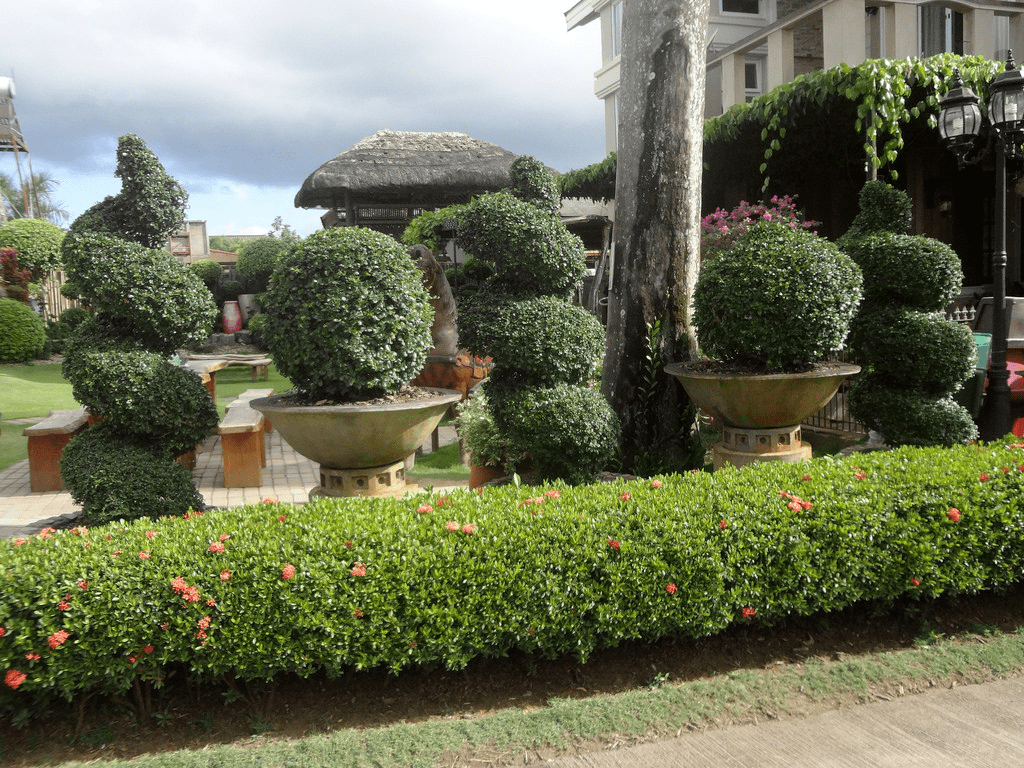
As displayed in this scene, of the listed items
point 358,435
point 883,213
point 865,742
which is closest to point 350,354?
point 358,435

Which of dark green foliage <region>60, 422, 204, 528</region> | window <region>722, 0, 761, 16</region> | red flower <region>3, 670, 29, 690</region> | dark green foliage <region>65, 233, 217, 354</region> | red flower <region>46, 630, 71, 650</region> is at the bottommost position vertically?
red flower <region>3, 670, 29, 690</region>

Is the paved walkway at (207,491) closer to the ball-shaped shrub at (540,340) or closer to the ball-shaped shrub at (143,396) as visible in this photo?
the ball-shaped shrub at (143,396)

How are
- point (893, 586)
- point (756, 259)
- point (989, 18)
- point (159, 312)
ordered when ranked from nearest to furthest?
point (893, 586) < point (159, 312) < point (756, 259) < point (989, 18)

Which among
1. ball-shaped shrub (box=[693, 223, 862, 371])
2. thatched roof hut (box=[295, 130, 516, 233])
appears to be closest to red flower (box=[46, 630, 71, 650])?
ball-shaped shrub (box=[693, 223, 862, 371])

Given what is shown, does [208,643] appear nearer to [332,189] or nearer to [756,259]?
[756,259]

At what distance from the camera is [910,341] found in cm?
612

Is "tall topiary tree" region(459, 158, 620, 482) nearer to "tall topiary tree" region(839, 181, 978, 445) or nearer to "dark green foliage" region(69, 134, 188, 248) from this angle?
"dark green foliage" region(69, 134, 188, 248)

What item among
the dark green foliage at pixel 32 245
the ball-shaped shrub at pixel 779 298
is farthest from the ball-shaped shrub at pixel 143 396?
the dark green foliage at pixel 32 245

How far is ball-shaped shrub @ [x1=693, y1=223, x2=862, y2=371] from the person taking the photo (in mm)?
5172

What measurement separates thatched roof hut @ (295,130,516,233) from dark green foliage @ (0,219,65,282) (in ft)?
23.7

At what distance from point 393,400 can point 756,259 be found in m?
2.81

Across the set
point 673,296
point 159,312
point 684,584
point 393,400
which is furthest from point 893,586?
point 159,312

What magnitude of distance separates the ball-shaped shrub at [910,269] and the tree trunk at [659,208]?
57.9 inches

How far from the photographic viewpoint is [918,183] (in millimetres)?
11797
